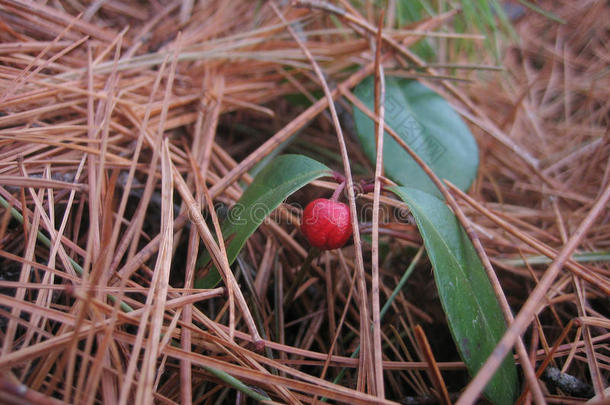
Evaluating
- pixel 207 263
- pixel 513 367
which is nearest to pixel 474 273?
pixel 513 367

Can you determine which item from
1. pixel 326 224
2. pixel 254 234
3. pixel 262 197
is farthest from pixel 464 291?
pixel 254 234

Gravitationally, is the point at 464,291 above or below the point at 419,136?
below

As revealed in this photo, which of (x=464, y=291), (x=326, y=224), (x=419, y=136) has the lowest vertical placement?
(x=464, y=291)

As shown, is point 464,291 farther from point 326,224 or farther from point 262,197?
point 262,197

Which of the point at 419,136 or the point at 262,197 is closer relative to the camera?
the point at 262,197

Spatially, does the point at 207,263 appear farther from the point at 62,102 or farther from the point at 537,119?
the point at 537,119

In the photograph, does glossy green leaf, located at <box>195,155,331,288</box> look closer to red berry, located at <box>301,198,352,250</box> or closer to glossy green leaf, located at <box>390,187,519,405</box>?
red berry, located at <box>301,198,352,250</box>

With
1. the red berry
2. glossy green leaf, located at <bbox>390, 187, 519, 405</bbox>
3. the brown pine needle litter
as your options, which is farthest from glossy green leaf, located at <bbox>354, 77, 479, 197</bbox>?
the red berry
